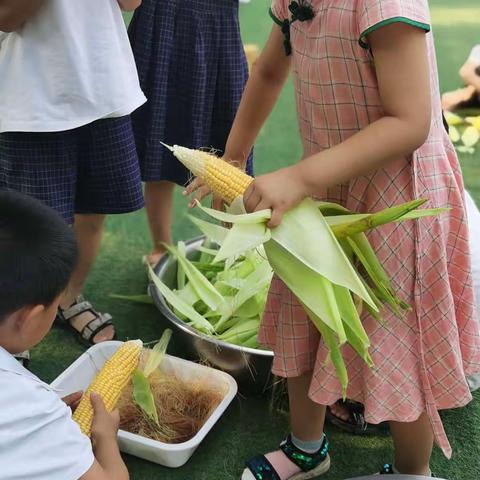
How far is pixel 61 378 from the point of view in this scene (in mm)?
1641

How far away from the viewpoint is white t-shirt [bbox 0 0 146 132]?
1491 mm

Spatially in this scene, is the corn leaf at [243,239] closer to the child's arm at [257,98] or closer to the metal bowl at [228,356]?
the child's arm at [257,98]

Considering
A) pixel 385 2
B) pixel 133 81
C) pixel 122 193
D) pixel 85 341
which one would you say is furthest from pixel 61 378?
pixel 385 2

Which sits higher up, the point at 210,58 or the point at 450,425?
the point at 210,58

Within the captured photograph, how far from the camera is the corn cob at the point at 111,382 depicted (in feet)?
4.28

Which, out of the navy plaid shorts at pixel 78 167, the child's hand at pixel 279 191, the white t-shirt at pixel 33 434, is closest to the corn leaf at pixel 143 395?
the navy plaid shorts at pixel 78 167

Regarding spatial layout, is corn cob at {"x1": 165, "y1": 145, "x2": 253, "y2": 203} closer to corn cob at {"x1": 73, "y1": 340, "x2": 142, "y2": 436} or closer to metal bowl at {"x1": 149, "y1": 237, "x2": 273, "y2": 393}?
corn cob at {"x1": 73, "y1": 340, "x2": 142, "y2": 436}

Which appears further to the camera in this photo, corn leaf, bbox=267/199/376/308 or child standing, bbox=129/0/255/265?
child standing, bbox=129/0/255/265

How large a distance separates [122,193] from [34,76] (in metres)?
0.38

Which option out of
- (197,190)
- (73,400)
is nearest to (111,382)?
(73,400)

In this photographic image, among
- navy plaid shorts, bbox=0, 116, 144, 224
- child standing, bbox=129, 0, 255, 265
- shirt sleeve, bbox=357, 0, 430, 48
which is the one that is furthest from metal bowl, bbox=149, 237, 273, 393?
shirt sleeve, bbox=357, 0, 430, 48

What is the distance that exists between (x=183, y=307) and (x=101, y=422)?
0.66m

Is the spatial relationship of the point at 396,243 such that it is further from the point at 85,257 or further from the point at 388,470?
the point at 85,257

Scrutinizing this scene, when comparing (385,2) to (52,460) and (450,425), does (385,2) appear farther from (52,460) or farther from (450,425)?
(450,425)
